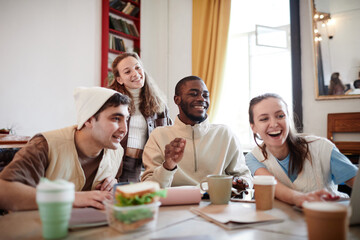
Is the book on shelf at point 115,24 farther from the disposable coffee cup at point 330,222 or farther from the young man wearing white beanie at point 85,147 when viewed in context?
the disposable coffee cup at point 330,222

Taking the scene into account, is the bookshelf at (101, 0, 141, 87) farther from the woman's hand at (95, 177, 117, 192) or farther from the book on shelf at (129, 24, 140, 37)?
the woman's hand at (95, 177, 117, 192)

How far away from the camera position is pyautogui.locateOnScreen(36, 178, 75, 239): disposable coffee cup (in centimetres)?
76

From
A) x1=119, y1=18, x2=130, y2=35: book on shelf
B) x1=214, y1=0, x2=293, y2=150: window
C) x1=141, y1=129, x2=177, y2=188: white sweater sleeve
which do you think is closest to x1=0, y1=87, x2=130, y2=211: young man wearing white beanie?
x1=141, y1=129, x2=177, y2=188: white sweater sleeve

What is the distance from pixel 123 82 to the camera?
2.50 m

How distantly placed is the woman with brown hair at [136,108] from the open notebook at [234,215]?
1.30 meters

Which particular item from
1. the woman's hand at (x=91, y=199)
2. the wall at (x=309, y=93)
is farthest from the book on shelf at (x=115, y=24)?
the woman's hand at (x=91, y=199)

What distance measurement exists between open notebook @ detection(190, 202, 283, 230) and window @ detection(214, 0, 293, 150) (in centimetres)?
335

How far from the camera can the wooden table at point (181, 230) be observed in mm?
787

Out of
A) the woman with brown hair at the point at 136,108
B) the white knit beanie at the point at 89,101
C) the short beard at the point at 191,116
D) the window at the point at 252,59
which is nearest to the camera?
the white knit beanie at the point at 89,101

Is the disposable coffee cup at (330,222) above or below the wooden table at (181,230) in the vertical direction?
above

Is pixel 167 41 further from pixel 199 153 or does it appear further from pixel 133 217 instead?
pixel 133 217

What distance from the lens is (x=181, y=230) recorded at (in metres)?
0.84

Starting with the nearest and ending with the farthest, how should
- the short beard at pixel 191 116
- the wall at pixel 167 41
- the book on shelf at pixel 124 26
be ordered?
the short beard at pixel 191 116 → the book on shelf at pixel 124 26 → the wall at pixel 167 41

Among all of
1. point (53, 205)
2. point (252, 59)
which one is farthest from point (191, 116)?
point (252, 59)
